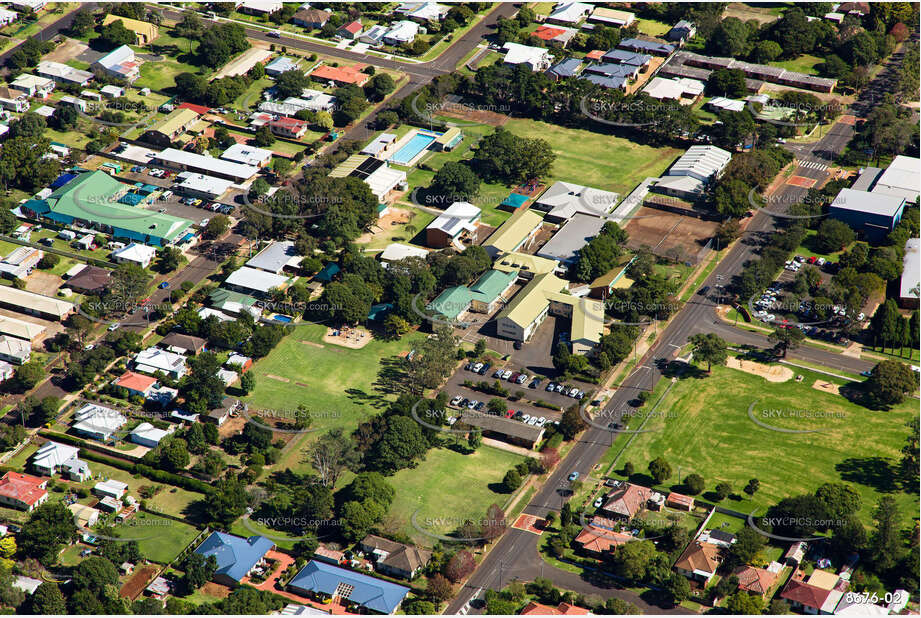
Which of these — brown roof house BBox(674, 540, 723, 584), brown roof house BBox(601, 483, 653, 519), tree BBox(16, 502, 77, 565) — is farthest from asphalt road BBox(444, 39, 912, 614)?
tree BBox(16, 502, 77, 565)

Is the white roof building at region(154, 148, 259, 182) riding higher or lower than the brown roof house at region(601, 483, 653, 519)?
higher

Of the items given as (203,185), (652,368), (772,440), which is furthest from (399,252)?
(772,440)

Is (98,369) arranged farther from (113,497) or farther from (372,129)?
(372,129)

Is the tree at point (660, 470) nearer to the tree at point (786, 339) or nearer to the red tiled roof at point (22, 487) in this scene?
the tree at point (786, 339)

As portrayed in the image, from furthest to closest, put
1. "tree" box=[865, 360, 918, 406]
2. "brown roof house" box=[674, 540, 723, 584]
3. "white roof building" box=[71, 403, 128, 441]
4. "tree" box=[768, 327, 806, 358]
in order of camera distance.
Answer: "tree" box=[768, 327, 806, 358] < "tree" box=[865, 360, 918, 406] < "white roof building" box=[71, 403, 128, 441] < "brown roof house" box=[674, 540, 723, 584]

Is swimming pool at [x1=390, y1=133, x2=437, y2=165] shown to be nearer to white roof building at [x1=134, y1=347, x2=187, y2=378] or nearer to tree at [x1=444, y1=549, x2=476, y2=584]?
white roof building at [x1=134, y1=347, x2=187, y2=378]

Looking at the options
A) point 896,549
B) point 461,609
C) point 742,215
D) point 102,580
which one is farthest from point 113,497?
point 742,215

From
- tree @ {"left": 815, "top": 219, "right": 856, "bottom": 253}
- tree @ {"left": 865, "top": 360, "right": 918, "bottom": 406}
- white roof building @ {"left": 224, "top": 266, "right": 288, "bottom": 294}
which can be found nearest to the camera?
tree @ {"left": 865, "top": 360, "right": 918, "bottom": 406}
